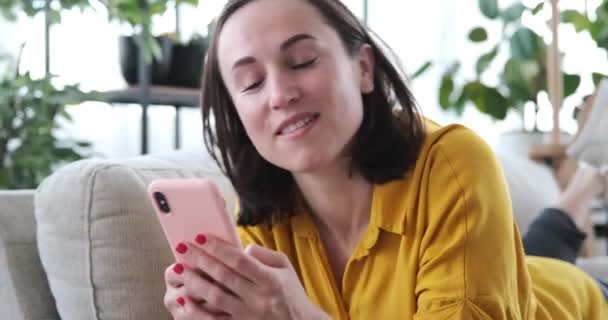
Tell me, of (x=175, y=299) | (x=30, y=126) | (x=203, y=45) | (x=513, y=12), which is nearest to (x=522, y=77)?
(x=513, y=12)

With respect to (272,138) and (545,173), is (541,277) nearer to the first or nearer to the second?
(272,138)

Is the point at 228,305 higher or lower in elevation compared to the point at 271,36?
lower

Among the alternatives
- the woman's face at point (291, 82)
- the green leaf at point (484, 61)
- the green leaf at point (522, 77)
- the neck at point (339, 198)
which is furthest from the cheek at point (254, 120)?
the green leaf at point (484, 61)

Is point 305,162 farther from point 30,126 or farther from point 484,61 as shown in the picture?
point 484,61

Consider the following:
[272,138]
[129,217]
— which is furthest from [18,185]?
[272,138]

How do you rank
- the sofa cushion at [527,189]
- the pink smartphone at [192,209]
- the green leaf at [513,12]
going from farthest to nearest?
the green leaf at [513,12]
the sofa cushion at [527,189]
the pink smartphone at [192,209]

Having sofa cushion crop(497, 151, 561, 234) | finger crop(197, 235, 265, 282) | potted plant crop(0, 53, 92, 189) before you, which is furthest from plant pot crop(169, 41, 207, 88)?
finger crop(197, 235, 265, 282)

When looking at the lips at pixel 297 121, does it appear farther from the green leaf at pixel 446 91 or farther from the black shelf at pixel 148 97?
the green leaf at pixel 446 91

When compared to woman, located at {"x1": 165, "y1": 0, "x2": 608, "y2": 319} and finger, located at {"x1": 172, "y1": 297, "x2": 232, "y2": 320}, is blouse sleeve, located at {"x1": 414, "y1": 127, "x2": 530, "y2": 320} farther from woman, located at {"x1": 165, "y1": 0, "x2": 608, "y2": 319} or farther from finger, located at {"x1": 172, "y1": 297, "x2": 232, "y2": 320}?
finger, located at {"x1": 172, "y1": 297, "x2": 232, "y2": 320}

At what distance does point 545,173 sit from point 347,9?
139 centimetres

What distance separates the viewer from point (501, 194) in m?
0.95

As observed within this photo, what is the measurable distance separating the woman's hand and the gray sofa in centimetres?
15

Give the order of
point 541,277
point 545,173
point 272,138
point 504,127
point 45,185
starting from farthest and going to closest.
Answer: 1. point 504,127
2. point 545,173
3. point 541,277
4. point 45,185
5. point 272,138

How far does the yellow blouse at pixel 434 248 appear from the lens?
90 centimetres
